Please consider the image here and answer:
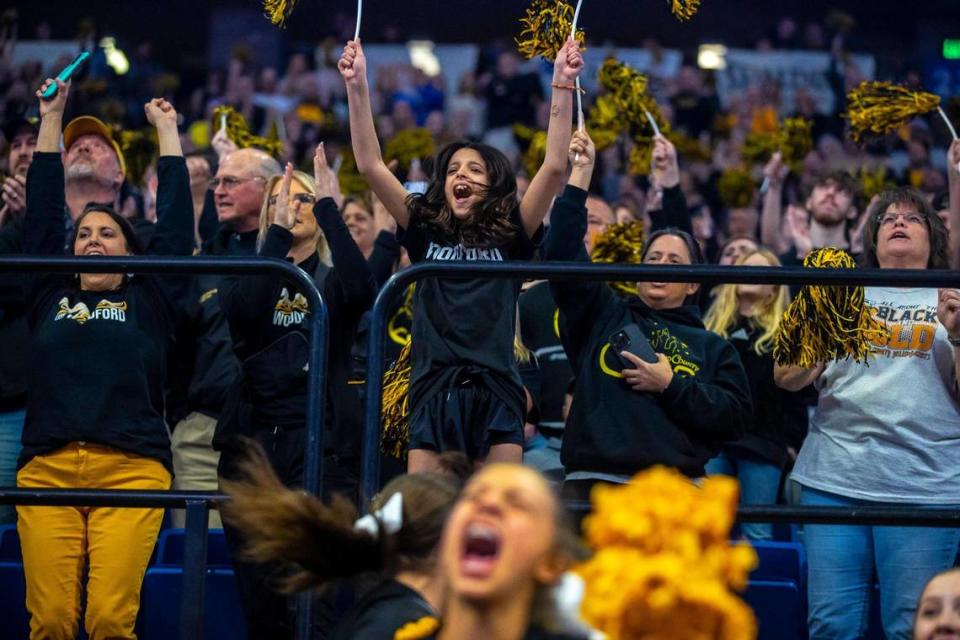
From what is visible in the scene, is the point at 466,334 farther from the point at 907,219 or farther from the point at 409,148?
the point at 409,148

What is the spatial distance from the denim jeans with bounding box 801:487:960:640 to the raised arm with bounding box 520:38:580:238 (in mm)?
1265

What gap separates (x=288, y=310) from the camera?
4.84 m

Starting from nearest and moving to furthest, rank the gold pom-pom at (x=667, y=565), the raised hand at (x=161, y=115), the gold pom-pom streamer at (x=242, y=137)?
the gold pom-pom at (x=667, y=565), the raised hand at (x=161, y=115), the gold pom-pom streamer at (x=242, y=137)

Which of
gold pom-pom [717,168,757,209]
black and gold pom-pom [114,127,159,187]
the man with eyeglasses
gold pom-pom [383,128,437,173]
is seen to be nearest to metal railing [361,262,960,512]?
the man with eyeglasses

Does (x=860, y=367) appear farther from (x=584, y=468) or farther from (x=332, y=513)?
(x=332, y=513)

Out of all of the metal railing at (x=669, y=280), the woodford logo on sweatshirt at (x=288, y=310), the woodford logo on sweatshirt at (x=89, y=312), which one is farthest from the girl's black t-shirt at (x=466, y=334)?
the woodford logo on sweatshirt at (x=89, y=312)

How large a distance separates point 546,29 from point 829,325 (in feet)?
4.62

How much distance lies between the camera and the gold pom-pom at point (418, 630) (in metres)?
2.88

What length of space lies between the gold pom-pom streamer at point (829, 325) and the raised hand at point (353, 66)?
1.49 metres

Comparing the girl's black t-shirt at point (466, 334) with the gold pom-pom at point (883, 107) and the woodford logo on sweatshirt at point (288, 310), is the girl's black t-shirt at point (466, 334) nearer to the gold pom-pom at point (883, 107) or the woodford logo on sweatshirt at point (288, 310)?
the woodford logo on sweatshirt at point (288, 310)

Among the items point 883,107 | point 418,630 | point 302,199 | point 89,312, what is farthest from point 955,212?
point 418,630

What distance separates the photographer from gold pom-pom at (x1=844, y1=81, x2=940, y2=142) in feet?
19.4

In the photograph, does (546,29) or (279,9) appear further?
(546,29)

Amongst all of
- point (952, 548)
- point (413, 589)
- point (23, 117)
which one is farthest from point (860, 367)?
point (23, 117)
